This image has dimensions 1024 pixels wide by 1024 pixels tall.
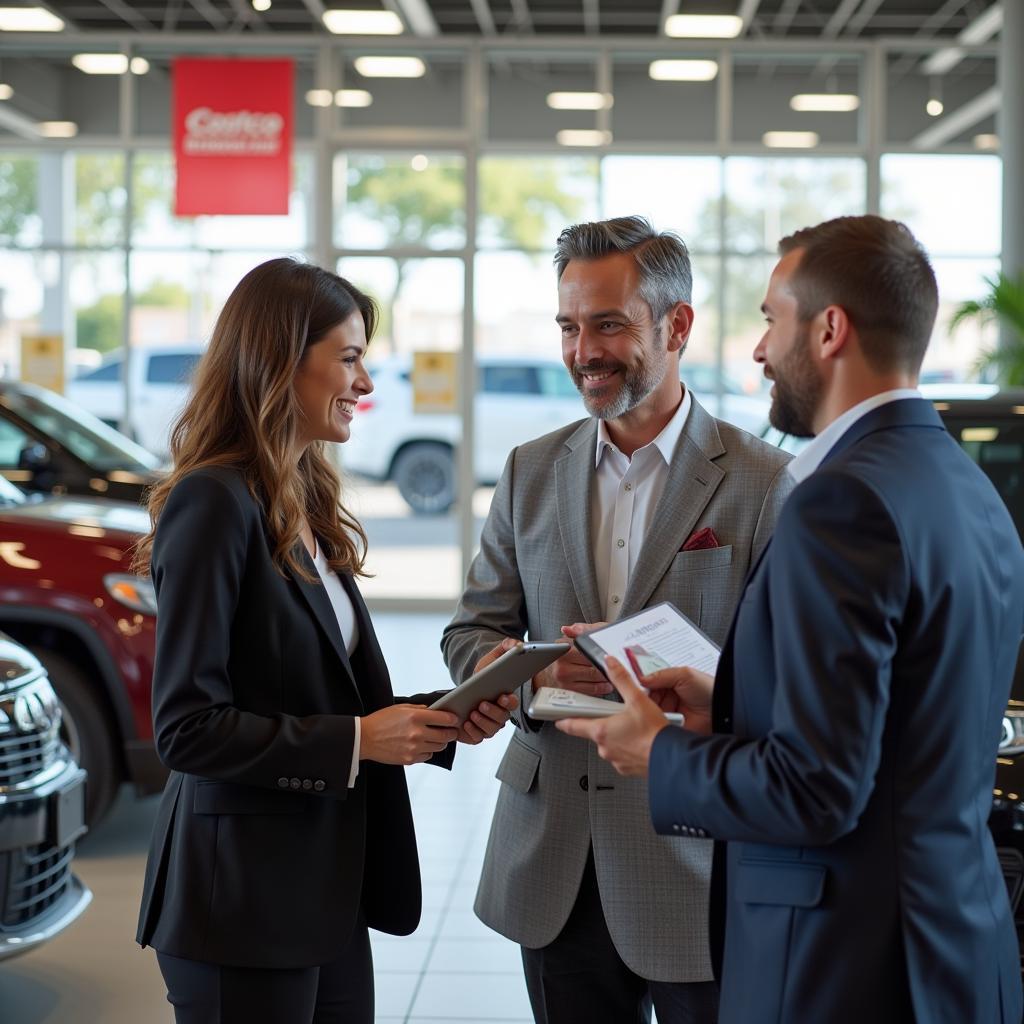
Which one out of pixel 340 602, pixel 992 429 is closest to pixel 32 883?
pixel 340 602

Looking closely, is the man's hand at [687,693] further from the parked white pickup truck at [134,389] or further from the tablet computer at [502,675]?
the parked white pickup truck at [134,389]

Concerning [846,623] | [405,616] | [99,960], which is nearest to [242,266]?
[405,616]

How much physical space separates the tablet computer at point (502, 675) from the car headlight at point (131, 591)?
2.87m

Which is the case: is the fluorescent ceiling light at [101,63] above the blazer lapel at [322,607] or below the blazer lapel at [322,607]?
above

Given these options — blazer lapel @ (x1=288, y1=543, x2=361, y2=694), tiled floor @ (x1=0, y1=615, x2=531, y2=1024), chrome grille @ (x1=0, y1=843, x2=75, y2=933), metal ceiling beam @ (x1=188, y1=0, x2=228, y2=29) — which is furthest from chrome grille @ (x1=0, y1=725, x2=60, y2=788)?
metal ceiling beam @ (x1=188, y1=0, x2=228, y2=29)

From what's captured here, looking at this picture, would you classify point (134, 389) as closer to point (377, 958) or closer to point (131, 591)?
point (131, 591)

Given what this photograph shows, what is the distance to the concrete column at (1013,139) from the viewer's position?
899cm

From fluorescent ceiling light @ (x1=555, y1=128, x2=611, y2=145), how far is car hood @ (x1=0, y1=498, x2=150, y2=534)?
6549 millimetres

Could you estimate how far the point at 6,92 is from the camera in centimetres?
1121

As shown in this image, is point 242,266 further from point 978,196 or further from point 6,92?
point 978,196

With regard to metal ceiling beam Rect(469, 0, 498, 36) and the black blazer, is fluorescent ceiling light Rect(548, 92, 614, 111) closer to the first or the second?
metal ceiling beam Rect(469, 0, 498, 36)

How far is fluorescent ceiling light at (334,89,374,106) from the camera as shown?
432 inches

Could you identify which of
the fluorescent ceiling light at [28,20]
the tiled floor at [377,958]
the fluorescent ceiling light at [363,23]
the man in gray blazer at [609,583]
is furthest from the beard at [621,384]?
the fluorescent ceiling light at [28,20]

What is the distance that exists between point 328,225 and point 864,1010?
10052 millimetres
